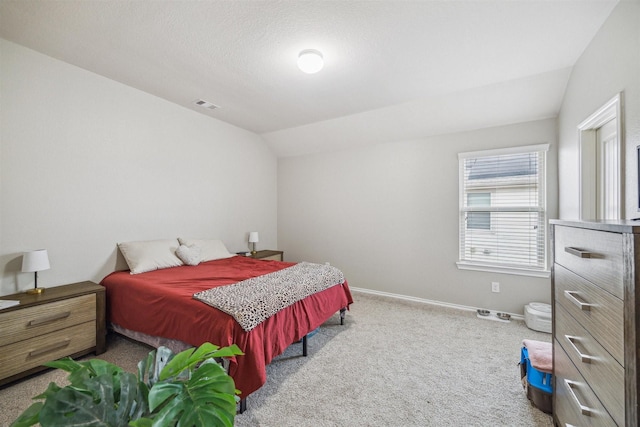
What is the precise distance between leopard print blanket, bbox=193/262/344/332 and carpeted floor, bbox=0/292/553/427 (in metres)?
0.56

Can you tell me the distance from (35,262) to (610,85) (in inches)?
179

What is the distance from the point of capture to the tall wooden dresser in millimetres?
831

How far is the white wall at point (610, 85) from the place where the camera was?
1.61m

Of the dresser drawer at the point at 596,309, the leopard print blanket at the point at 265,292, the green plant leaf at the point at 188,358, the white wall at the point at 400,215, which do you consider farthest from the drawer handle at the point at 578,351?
the white wall at the point at 400,215

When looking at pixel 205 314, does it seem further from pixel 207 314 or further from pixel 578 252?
pixel 578 252

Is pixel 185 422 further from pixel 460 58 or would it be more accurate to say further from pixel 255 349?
pixel 460 58

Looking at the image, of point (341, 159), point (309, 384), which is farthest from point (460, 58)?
point (309, 384)

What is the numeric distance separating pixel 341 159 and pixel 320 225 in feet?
3.91

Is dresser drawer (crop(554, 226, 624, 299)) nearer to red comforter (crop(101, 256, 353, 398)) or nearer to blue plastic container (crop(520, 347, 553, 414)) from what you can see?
blue plastic container (crop(520, 347, 553, 414))

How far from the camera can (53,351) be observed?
221cm

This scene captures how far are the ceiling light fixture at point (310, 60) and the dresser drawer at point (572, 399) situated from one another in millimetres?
→ 2513

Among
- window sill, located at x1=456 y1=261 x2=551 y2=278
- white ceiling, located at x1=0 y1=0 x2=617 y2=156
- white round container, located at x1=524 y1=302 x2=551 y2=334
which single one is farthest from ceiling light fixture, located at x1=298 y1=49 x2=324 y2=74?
white round container, located at x1=524 y1=302 x2=551 y2=334

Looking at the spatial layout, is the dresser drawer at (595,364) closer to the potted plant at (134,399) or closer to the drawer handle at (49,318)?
the potted plant at (134,399)

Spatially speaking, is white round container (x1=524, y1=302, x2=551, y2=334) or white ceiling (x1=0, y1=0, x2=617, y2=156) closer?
white ceiling (x1=0, y1=0, x2=617, y2=156)
